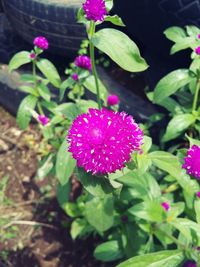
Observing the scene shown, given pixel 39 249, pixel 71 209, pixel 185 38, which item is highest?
pixel 185 38

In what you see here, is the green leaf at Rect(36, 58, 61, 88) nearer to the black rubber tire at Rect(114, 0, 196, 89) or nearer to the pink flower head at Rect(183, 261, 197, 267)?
the black rubber tire at Rect(114, 0, 196, 89)

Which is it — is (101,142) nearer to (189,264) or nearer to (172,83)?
(189,264)

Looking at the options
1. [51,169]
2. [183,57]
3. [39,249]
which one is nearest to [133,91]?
[183,57]

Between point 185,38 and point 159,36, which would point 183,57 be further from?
point 185,38

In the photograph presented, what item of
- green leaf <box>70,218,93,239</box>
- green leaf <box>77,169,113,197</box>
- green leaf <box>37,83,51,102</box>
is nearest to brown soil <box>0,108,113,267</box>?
green leaf <box>70,218,93,239</box>

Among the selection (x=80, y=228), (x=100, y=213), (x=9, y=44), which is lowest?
(x=80, y=228)

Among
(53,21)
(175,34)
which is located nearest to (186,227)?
(175,34)
